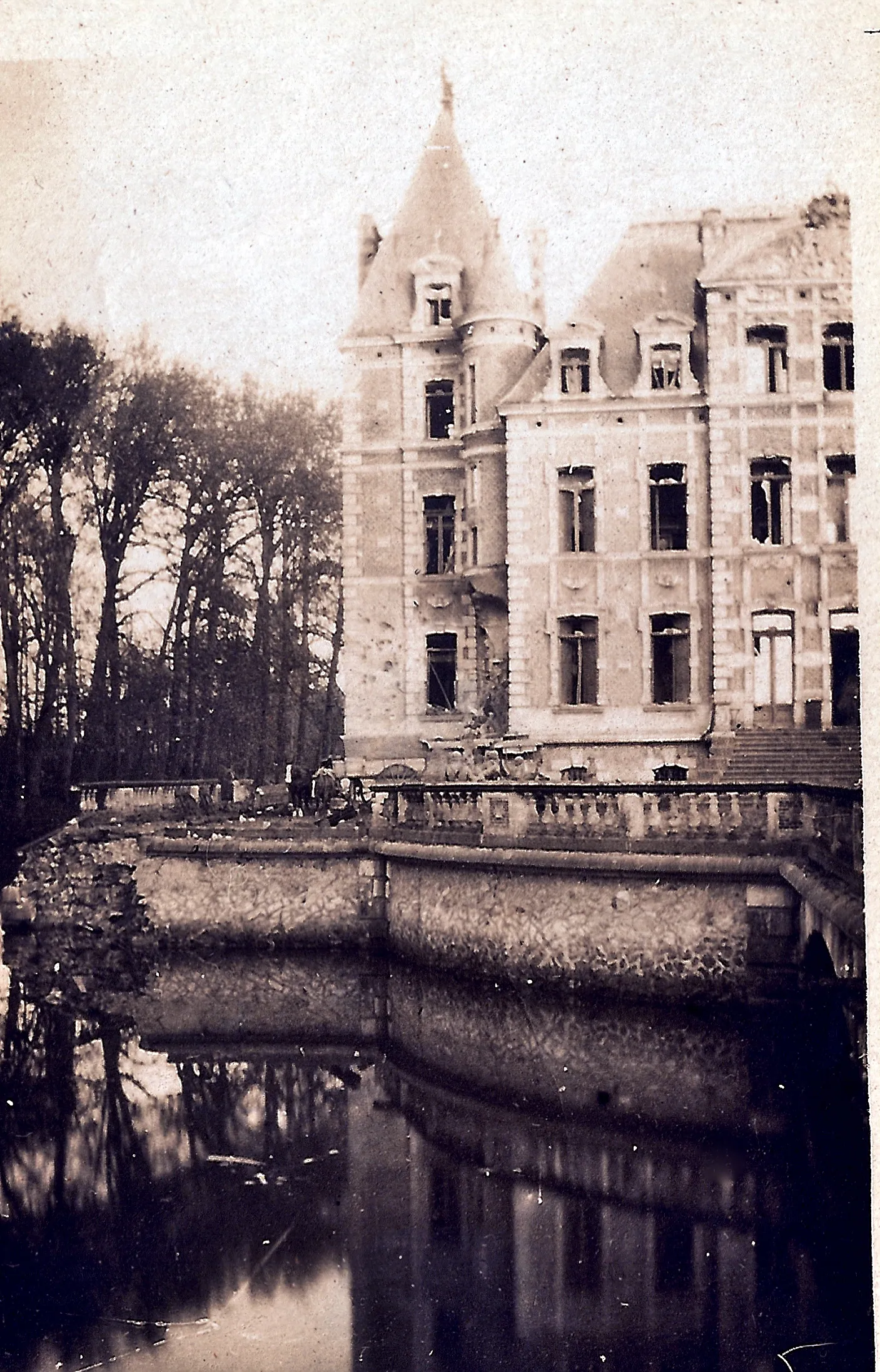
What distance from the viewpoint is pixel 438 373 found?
33.5 ft

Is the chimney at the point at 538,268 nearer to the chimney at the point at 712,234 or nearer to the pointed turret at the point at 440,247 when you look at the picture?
the pointed turret at the point at 440,247

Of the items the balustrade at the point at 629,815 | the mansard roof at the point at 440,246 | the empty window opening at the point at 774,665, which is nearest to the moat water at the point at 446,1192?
the balustrade at the point at 629,815

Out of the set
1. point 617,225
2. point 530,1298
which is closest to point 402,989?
point 530,1298

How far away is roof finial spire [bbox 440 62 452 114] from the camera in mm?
6461

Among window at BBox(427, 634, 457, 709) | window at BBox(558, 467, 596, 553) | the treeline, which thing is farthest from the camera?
window at BBox(427, 634, 457, 709)

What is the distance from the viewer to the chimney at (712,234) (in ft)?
23.0

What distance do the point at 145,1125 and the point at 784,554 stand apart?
4332 mm

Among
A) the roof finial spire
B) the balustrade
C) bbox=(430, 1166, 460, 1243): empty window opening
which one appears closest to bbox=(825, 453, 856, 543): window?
the balustrade

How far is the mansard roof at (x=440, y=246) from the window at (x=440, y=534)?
4.23 feet

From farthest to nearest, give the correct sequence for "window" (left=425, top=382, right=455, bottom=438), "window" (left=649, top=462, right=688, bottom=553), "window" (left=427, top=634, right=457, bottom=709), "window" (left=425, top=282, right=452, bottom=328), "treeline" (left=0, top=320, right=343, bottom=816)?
"window" (left=425, top=382, right=455, bottom=438), "window" (left=425, top=282, right=452, bottom=328), "window" (left=427, top=634, right=457, bottom=709), "treeline" (left=0, top=320, right=343, bottom=816), "window" (left=649, top=462, right=688, bottom=553)

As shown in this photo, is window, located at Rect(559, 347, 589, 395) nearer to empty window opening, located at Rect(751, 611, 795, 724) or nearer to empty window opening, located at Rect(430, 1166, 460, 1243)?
empty window opening, located at Rect(751, 611, 795, 724)

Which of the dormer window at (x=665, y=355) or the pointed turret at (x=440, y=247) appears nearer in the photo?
the pointed turret at (x=440, y=247)

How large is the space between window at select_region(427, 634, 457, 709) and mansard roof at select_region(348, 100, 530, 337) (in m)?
1.88

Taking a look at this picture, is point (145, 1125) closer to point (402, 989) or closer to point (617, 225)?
point (402, 989)
